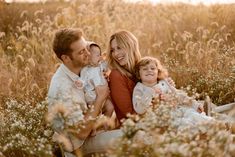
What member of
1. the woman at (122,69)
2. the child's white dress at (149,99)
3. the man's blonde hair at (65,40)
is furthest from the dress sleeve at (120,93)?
the man's blonde hair at (65,40)

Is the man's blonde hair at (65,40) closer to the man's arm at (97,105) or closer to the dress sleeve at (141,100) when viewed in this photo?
→ the man's arm at (97,105)

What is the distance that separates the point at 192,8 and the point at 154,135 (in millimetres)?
8202

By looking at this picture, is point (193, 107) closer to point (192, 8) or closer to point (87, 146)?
point (87, 146)

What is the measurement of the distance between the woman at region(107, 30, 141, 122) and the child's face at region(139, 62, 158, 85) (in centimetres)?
18

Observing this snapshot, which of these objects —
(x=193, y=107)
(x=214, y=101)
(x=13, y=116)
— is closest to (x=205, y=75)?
(x=214, y=101)

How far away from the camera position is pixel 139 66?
580 cm

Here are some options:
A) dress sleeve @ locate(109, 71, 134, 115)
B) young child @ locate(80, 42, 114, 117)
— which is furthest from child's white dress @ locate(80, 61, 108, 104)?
dress sleeve @ locate(109, 71, 134, 115)

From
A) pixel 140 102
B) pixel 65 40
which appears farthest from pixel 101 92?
pixel 65 40

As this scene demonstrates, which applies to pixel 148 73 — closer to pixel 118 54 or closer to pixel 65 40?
pixel 118 54

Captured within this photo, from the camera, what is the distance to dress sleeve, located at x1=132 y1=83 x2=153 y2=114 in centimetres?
551

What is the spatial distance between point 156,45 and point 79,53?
3738 mm

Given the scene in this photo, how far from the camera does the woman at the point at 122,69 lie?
5.75 m

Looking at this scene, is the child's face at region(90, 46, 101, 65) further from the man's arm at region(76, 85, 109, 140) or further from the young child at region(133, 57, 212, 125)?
the young child at region(133, 57, 212, 125)

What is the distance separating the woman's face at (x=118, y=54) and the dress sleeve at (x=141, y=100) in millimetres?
287
